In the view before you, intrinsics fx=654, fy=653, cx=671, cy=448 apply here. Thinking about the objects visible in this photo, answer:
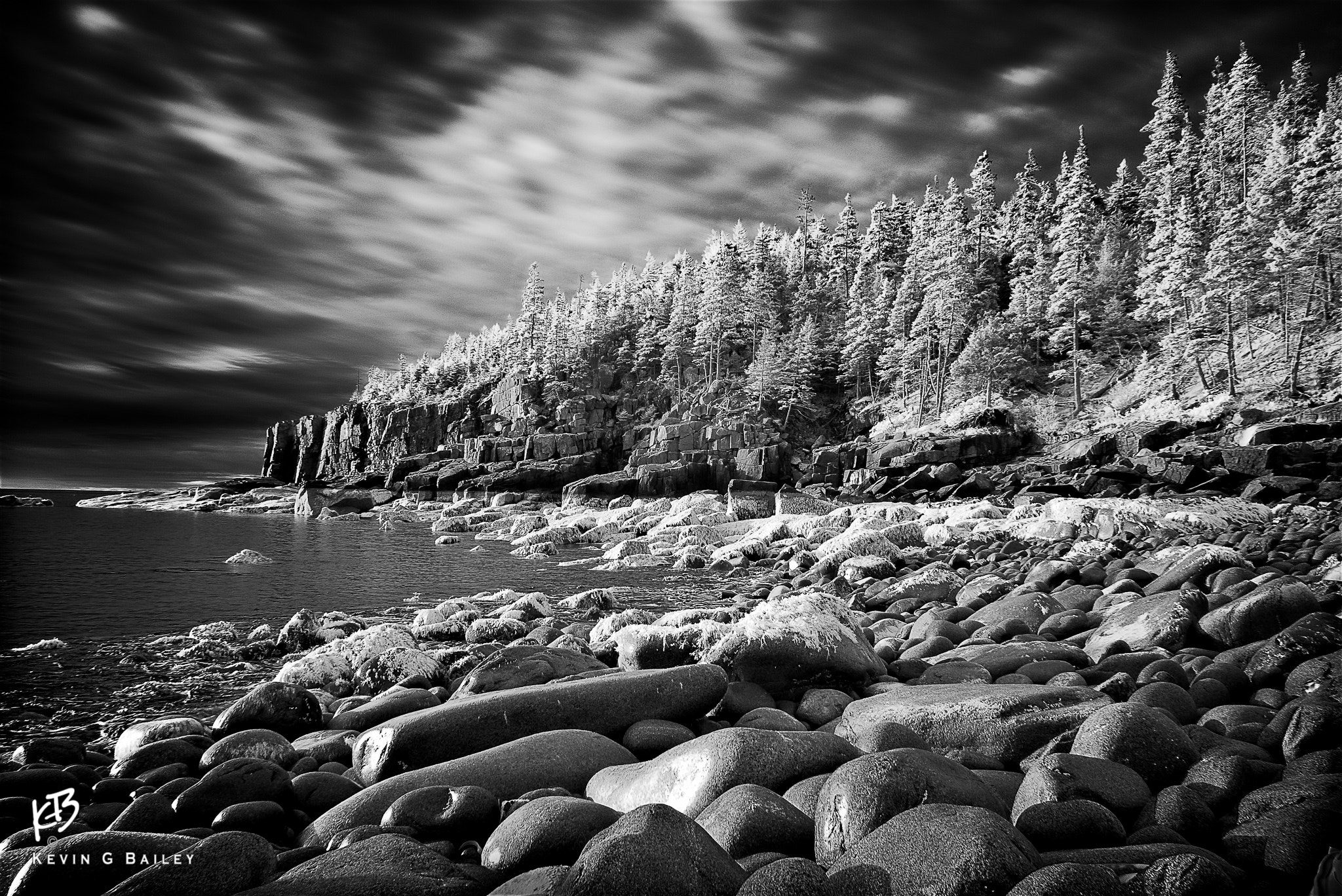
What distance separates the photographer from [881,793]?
10.3ft

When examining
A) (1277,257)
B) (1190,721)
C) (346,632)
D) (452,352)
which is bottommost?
(346,632)

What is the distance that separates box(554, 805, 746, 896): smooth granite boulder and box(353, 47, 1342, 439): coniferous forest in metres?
41.6

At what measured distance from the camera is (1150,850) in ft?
8.52

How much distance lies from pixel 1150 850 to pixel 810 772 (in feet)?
5.84

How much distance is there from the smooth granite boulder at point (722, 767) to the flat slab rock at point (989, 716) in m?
0.81

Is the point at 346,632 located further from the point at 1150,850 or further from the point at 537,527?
the point at 537,527

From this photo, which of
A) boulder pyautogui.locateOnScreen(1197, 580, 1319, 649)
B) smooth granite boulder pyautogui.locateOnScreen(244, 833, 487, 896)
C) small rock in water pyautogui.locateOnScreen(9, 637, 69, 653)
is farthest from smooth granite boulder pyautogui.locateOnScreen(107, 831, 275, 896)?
small rock in water pyautogui.locateOnScreen(9, 637, 69, 653)

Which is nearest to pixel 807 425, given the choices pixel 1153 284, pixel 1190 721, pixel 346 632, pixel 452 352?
pixel 1153 284

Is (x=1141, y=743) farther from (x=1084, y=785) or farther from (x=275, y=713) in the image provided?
(x=275, y=713)

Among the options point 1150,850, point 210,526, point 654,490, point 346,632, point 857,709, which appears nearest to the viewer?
point 1150,850

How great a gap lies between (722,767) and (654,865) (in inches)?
50.1

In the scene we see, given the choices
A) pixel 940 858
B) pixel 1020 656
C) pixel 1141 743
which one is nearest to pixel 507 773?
pixel 940 858

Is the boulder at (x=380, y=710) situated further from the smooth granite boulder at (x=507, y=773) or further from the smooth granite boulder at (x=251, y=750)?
the smooth granite boulder at (x=507, y=773)

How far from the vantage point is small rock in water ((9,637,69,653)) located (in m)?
10.1
